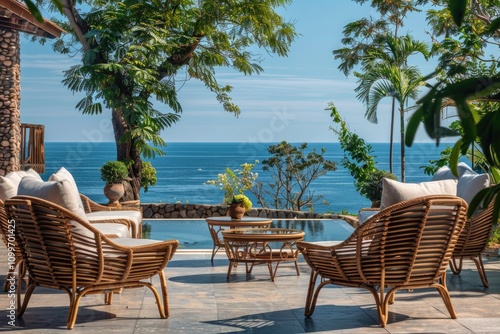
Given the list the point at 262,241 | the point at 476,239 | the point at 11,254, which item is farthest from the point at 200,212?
the point at 11,254

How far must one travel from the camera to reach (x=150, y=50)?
627 inches

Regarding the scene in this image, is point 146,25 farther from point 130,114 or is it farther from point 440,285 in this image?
point 440,285

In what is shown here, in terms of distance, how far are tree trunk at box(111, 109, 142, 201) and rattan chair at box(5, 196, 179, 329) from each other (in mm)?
12096

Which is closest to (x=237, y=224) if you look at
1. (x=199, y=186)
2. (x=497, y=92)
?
(x=497, y=92)

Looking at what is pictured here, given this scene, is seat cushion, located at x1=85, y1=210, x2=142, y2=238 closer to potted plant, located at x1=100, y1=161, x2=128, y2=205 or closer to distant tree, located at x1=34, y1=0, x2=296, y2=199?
potted plant, located at x1=100, y1=161, x2=128, y2=205

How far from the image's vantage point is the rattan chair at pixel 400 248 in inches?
171

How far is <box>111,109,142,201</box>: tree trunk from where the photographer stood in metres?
16.6

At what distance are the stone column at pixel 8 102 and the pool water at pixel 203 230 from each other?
2.73 m

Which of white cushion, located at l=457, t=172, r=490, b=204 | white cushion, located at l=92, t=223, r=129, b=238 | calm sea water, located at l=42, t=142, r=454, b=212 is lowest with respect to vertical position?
calm sea water, located at l=42, t=142, r=454, b=212

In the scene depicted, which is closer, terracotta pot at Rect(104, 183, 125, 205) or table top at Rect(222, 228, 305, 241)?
table top at Rect(222, 228, 305, 241)

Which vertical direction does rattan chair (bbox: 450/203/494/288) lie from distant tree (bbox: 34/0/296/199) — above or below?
below

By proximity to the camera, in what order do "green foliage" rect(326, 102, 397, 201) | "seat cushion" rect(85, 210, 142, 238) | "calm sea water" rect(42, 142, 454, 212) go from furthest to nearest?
"calm sea water" rect(42, 142, 454, 212)
"green foliage" rect(326, 102, 397, 201)
"seat cushion" rect(85, 210, 142, 238)

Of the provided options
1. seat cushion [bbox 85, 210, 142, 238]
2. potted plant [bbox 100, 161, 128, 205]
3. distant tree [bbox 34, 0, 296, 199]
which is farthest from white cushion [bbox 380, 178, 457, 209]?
distant tree [bbox 34, 0, 296, 199]

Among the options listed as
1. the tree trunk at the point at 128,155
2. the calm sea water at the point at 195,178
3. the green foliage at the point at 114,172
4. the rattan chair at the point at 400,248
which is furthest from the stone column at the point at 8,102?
the calm sea water at the point at 195,178
